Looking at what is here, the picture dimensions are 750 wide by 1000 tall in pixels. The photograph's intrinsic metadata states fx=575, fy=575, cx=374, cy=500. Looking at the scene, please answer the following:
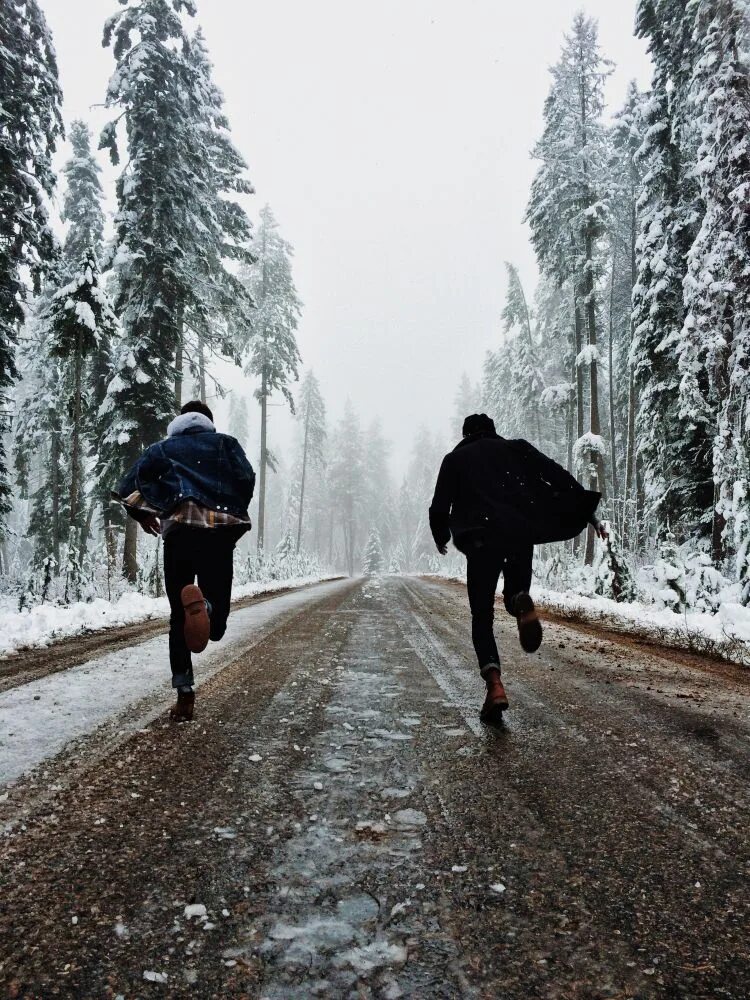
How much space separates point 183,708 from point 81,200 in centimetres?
2414

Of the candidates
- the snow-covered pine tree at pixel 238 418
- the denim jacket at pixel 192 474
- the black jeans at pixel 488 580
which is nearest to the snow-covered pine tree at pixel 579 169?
the black jeans at pixel 488 580

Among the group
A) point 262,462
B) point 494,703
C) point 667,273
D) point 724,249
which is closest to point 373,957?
point 494,703

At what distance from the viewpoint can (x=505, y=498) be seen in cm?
394

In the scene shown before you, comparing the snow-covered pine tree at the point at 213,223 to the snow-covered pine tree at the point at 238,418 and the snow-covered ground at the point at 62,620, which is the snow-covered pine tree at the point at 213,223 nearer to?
the snow-covered ground at the point at 62,620

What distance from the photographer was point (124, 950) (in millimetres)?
1452

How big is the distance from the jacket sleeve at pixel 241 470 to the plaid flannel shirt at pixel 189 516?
0.27 m

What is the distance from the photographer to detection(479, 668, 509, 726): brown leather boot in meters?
3.48

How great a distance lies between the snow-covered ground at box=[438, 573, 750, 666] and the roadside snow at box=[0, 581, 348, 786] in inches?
209

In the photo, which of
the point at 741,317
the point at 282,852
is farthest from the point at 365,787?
the point at 741,317

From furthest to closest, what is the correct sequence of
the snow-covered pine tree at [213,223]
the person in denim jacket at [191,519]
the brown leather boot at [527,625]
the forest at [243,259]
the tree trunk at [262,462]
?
1. the tree trunk at [262,462]
2. the snow-covered pine tree at [213,223]
3. the forest at [243,259]
4. the brown leather boot at [527,625]
5. the person in denim jacket at [191,519]

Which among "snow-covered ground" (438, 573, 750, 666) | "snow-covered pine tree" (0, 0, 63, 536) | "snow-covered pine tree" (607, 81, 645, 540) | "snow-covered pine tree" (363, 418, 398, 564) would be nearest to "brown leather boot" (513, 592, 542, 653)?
"snow-covered ground" (438, 573, 750, 666)

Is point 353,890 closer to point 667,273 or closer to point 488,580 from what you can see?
point 488,580

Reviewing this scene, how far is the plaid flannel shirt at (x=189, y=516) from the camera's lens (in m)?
3.69

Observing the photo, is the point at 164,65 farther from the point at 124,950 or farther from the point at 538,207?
the point at 124,950
